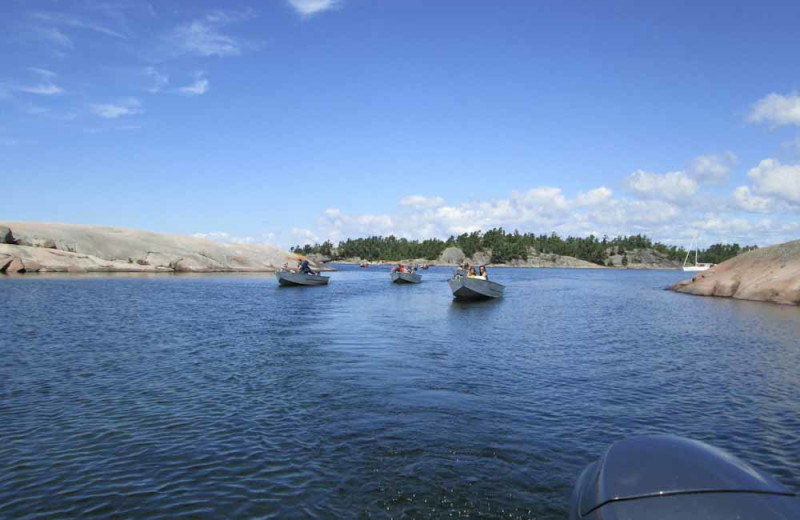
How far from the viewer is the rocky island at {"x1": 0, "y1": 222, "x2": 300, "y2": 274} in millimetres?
68281

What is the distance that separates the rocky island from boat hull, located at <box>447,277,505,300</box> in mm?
55993

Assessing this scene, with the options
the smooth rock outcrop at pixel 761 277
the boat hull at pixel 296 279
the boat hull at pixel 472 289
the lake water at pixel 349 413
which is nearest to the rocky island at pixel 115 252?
the boat hull at pixel 296 279

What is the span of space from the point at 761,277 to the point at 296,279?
48120 mm

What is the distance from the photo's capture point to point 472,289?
4494 centimetres

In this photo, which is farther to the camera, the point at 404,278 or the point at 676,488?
the point at 404,278

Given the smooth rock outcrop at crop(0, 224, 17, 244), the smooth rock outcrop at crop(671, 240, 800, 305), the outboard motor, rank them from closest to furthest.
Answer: the outboard motor
the smooth rock outcrop at crop(671, 240, 800, 305)
the smooth rock outcrop at crop(0, 224, 17, 244)

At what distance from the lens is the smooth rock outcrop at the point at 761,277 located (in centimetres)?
4322

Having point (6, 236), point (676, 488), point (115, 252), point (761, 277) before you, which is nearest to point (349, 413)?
point (676, 488)

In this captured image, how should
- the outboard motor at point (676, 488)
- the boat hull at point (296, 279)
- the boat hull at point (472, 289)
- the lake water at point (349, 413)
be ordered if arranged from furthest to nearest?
the boat hull at point (296, 279), the boat hull at point (472, 289), the lake water at point (349, 413), the outboard motor at point (676, 488)

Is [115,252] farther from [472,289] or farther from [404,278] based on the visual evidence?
[472,289]

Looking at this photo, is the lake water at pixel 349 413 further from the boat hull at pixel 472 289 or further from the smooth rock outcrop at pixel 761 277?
the smooth rock outcrop at pixel 761 277

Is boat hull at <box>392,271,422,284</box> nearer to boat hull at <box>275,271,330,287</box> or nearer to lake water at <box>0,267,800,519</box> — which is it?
boat hull at <box>275,271,330,287</box>

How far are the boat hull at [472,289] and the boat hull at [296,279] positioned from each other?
22146 mm

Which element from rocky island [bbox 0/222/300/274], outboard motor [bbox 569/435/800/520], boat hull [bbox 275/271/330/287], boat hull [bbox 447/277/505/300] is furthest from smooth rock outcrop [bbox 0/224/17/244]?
outboard motor [bbox 569/435/800/520]
